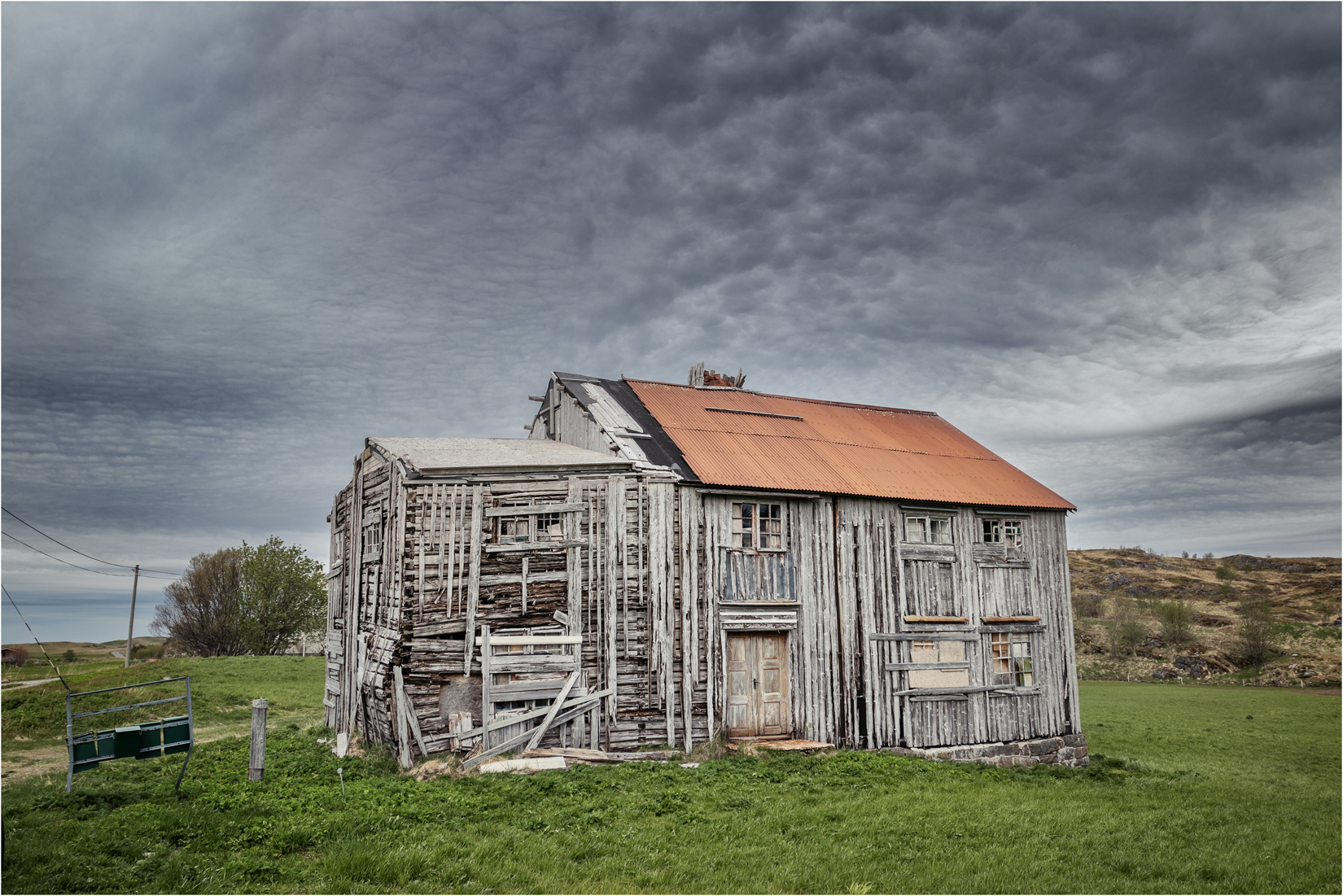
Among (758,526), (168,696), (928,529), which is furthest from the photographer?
(168,696)

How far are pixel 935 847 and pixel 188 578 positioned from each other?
53.7m

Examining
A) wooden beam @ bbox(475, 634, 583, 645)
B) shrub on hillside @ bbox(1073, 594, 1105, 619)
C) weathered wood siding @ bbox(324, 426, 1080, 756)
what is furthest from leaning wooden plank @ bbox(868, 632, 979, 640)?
shrub on hillside @ bbox(1073, 594, 1105, 619)

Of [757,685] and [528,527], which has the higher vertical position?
[528,527]

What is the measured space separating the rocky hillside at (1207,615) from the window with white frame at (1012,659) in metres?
32.7

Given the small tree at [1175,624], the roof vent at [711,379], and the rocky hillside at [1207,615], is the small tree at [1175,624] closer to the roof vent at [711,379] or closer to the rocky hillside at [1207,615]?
the rocky hillside at [1207,615]

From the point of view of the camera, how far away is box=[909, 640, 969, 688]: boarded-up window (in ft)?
69.6

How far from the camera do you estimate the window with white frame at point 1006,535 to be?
2338 cm

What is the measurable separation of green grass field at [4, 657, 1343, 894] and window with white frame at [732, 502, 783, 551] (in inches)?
202

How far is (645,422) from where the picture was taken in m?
22.2

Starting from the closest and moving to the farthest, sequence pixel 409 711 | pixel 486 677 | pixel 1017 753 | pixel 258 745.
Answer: pixel 258 745, pixel 409 711, pixel 486 677, pixel 1017 753

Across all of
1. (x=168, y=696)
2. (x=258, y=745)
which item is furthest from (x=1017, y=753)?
(x=168, y=696)

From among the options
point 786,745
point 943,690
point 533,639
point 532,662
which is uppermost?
point 533,639

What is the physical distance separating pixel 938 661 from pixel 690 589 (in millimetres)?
7739

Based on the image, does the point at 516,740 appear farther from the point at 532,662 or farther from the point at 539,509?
the point at 539,509
